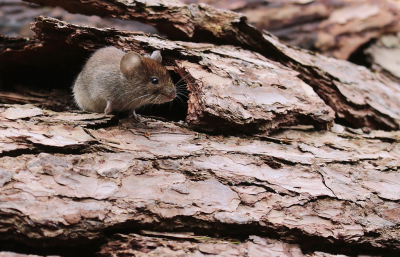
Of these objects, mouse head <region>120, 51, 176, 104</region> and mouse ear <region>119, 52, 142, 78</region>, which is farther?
mouse head <region>120, 51, 176, 104</region>

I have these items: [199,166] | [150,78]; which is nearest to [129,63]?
[150,78]

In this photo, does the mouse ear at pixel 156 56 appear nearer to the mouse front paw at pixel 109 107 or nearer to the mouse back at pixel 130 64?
the mouse back at pixel 130 64

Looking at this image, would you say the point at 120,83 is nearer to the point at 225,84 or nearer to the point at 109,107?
the point at 109,107

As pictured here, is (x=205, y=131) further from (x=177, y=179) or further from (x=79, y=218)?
(x=79, y=218)

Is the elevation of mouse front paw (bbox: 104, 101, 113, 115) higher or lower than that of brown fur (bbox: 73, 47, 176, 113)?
lower

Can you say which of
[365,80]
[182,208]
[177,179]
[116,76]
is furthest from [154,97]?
[365,80]

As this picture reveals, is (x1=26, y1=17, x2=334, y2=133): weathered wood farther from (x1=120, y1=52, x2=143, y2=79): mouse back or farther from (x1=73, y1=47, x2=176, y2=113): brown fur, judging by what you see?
(x1=120, y1=52, x2=143, y2=79): mouse back

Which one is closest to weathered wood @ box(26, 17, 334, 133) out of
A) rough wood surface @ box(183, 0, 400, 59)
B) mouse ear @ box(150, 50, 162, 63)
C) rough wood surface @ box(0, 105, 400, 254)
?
mouse ear @ box(150, 50, 162, 63)
